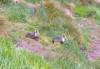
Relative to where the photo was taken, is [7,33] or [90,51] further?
[90,51]

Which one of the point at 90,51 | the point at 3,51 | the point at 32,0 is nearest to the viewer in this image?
the point at 3,51

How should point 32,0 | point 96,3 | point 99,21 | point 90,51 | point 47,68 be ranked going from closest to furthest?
1. point 47,68
2. point 90,51
3. point 32,0
4. point 99,21
5. point 96,3

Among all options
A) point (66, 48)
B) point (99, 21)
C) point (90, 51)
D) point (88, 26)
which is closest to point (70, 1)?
point (99, 21)

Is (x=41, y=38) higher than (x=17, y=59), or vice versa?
(x=17, y=59)

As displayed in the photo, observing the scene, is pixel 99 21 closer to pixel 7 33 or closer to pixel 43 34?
pixel 43 34

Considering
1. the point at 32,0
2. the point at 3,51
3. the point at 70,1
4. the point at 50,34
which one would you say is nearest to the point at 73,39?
the point at 50,34

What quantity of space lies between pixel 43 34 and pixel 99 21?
5880 millimetres

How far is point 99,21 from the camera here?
52.7 feet

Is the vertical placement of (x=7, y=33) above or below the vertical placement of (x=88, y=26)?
above

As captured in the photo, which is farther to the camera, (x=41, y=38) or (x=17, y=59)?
(x=41, y=38)

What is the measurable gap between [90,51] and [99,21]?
482 centimetres

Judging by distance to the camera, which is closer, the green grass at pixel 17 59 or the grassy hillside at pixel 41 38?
the green grass at pixel 17 59

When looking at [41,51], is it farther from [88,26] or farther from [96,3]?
[96,3]

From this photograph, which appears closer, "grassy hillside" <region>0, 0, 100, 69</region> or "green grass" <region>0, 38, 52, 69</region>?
"green grass" <region>0, 38, 52, 69</region>
